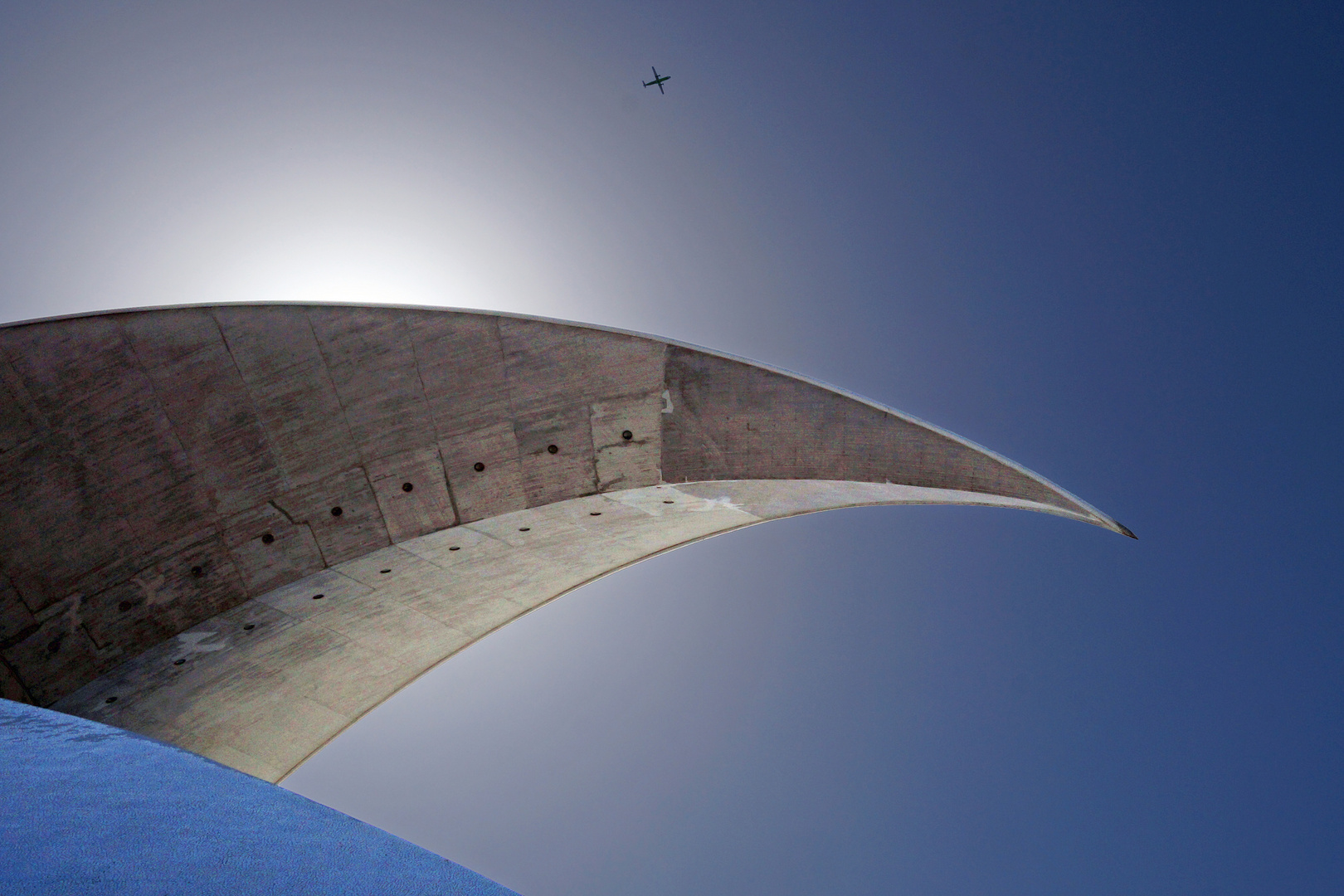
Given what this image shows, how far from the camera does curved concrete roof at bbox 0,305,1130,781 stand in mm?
9227

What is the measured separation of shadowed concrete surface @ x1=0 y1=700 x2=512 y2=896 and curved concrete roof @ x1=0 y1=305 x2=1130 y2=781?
803 centimetres

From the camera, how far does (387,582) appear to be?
1093 cm

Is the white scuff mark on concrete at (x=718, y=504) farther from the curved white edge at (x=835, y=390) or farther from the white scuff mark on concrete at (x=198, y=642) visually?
the white scuff mark on concrete at (x=198, y=642)

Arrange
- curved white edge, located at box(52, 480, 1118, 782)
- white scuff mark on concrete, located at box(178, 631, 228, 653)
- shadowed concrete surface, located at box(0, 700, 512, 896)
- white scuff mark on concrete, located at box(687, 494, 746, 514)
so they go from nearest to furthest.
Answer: shadowed concrete surface, located at box(0, 700, 512, 896)
white scuff mark on concrete, located at box(178, 631, 228, 653)
curved white edge, located at box(52, 480, 1118, 782)
white scuff mark on concrete, located at box(687, 494, 746, 514)

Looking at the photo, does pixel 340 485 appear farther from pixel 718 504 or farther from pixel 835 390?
pixel 835 390

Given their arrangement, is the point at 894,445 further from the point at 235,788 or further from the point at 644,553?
the point at 235,788

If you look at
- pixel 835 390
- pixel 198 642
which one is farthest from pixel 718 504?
pixel 198 642

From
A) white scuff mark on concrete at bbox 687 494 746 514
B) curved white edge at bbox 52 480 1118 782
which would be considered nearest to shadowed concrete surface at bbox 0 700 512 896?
curved white edge at bbox 52 480 1118 782

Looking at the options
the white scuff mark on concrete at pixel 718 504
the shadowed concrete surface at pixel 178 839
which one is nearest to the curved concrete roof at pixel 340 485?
the white scuff mark on concrete at pixel 718 504

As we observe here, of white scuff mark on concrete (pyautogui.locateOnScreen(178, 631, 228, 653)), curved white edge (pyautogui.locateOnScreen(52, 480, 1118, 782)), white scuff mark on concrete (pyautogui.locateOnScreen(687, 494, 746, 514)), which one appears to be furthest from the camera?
white scuff mark on concrete (pyautogui.locateOnScreen(687, 494, 746, 514))

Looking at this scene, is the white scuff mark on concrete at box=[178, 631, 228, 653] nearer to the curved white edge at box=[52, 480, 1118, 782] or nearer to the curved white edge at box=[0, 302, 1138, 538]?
the curved white edge at box=[52, 480, 1118, 782]

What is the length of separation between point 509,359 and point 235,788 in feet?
27.9

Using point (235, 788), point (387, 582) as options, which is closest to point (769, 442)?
point (387, 582)

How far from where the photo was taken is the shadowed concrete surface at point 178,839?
6.01 feet
